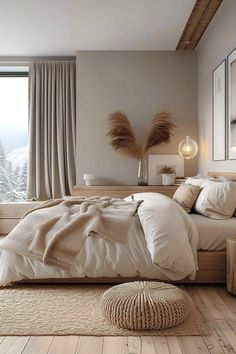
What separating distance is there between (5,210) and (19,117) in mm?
1578

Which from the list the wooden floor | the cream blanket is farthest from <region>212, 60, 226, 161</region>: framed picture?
the wooden floor

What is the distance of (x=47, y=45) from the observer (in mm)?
5508

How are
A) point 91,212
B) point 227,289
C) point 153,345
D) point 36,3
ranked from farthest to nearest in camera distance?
point 36,3 → point 91,212 → point 227,289 → point 153,345

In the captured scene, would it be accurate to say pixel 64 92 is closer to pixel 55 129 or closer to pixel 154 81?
pixel 55 129

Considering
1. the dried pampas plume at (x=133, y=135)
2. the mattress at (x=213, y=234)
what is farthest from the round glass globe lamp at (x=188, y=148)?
the mattress at (x=213, y=234)

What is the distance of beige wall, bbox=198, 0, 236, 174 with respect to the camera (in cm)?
412

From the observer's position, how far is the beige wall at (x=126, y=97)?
5805mm

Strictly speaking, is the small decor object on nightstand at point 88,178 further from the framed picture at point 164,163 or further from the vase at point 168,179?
the vase at point 168,179

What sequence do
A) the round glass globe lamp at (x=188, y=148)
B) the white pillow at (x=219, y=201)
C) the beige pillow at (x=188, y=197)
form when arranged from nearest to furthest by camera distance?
the white pillow at (x=219, y=201), the beige pillow at (x=188, y=197), the round glass globe lamp at (x=188, y=148)

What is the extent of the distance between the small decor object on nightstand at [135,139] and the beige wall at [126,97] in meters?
0.21

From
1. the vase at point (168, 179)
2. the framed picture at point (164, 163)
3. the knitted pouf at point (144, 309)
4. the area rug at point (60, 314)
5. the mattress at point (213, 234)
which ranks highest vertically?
the framed picture at point (164, 163)

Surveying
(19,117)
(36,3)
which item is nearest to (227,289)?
(36,3)

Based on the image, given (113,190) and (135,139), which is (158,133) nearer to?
(135,139)

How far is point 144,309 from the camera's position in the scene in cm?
221
